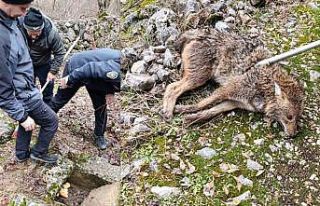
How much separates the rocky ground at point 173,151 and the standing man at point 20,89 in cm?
25

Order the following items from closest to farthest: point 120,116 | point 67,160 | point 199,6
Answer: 1. point 67,160
2. point 120,116
3. point 199,6

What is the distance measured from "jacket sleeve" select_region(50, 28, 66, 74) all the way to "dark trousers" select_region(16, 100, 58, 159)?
0.77 meters

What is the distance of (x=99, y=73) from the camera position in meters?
4.46

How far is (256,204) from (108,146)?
1920mm

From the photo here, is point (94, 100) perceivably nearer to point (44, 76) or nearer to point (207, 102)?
point (44, 76)

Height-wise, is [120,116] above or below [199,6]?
below

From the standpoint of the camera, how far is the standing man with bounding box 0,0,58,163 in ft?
11.9

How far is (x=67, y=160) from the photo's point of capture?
193 inches

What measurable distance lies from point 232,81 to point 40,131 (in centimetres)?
204

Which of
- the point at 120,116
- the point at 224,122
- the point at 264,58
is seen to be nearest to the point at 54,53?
the point at 120,116

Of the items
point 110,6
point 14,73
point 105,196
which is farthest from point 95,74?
point 110,6

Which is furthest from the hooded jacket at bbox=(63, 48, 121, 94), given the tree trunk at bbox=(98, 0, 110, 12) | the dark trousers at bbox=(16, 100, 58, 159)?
the tree trunk at bbox=(98, 0, 110, 12)

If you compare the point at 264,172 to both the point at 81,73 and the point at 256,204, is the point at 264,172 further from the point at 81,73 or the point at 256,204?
the point at 81,73

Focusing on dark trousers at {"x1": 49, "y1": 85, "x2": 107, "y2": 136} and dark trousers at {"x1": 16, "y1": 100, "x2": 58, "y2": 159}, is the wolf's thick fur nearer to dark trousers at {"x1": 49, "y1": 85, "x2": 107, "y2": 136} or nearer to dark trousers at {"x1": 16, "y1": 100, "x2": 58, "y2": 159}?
dark trousers at {"x1": 49, "y1": 85, "x2": 107, "y2": 136}
